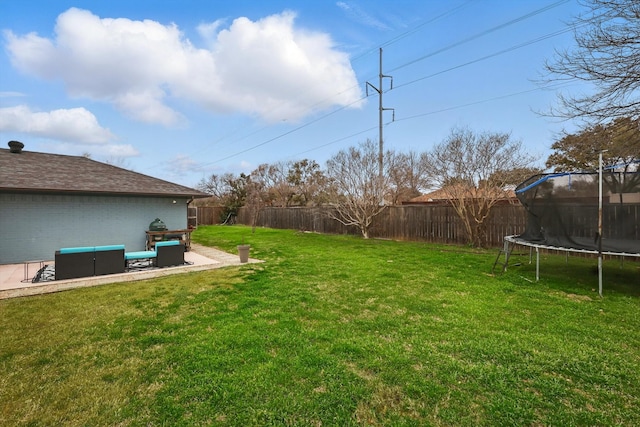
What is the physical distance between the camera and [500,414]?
72.3 inches

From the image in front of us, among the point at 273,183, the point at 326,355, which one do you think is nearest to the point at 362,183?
the point at 326,355

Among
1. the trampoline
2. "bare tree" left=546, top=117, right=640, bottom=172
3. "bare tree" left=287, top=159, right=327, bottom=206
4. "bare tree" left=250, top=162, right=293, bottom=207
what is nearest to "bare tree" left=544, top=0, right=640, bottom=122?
"bare tree" left=546, top=117, right=640, bottom=172

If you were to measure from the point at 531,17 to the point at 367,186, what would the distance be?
7.80 meters

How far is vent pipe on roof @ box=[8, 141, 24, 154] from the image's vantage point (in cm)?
968

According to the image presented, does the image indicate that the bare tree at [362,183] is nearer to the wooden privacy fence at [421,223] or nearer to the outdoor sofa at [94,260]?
the wooden privacy fence at [421,223]

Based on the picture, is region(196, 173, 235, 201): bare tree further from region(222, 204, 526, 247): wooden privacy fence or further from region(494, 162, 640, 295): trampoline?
region(494, 162, 640, 295): trampoline

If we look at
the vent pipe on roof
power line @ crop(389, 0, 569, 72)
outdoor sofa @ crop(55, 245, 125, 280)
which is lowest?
outdoor sofa @ crop(55, 245, 125, 280)

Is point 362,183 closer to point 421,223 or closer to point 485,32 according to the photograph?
point 421,223

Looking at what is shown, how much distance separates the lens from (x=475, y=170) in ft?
31.5

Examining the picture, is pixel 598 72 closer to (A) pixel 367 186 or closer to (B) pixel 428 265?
(B) pixel 428 265

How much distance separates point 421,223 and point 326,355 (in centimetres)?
973

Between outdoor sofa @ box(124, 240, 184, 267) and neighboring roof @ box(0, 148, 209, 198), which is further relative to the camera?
neighboring roof @ box(0, 148, 209, 198)

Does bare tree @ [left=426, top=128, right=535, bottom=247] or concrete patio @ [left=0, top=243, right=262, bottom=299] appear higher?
bare tree @ [left=426, top=128, right=535, bottom=247]

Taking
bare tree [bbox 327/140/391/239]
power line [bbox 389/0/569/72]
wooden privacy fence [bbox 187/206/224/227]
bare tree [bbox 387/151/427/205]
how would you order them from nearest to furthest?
power line [bbox 389/0/569/72], bare tree [bbox 327/140/391/239], bare tree [bbox 387/151/427/205], wooden privacy fence [bbox 187/206/224/227]
